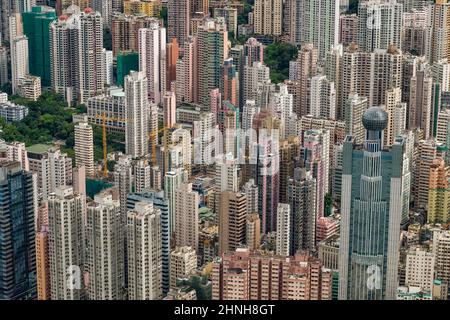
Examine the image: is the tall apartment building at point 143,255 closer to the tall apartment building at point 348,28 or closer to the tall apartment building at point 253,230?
the tall apartment building at point 253,230

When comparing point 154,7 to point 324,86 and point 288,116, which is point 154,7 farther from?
point 288,116

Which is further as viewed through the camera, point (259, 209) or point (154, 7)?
point (154, 7)

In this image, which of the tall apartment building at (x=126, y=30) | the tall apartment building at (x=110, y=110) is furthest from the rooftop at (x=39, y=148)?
the tall apartment building at (x=126, y=30)

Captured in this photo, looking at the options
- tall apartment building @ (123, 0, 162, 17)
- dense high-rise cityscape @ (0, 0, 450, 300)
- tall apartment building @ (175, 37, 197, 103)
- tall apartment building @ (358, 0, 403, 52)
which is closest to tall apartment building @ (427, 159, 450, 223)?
dense high-rise cityscape @ (0, 0, 450, 300)

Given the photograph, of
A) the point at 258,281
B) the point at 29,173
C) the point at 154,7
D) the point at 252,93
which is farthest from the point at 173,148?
the point at 154,7

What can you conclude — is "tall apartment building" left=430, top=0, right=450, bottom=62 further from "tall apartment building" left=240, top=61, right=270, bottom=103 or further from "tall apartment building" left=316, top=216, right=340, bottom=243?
"tall apartment building" left=316, top=216, right=340, bottom=243
